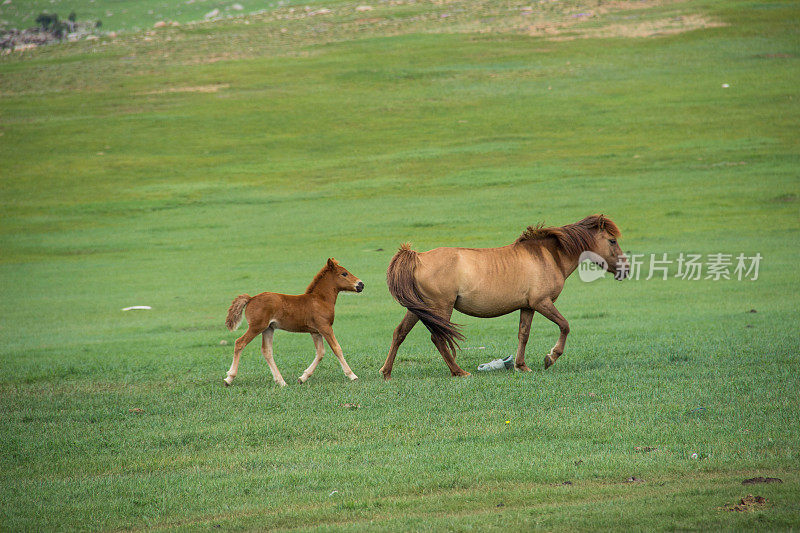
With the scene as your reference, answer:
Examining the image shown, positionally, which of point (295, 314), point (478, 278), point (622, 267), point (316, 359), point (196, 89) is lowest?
point (196, 89)

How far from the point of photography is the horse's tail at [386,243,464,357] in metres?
10.6

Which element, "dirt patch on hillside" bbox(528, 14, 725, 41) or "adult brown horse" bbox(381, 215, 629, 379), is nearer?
"adult brown horse" bbox(381, 215, 629, 379)

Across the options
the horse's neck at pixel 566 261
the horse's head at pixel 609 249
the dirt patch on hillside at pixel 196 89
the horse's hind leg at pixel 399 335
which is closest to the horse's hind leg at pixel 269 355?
the horse's hind leg at pixel 399 335

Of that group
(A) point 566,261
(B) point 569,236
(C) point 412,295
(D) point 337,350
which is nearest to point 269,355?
(D) point 337,350

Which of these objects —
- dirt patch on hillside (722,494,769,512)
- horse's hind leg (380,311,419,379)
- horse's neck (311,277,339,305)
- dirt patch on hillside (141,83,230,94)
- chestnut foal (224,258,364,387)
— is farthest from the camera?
dirt patch on hillside (141,83,230,94)

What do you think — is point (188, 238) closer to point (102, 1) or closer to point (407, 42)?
point (407, 42)

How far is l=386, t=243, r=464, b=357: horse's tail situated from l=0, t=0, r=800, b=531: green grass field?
25.3 inches

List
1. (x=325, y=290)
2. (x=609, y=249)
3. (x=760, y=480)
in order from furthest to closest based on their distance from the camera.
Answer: (x=609, y=249)
(x=325, y=290)
(x=760, y=480)

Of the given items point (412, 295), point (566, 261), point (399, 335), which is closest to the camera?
point (412, 295)

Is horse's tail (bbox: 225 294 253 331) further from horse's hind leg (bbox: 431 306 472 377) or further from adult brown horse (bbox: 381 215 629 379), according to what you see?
horse's hind leg (bbox: 431 306 472 377)

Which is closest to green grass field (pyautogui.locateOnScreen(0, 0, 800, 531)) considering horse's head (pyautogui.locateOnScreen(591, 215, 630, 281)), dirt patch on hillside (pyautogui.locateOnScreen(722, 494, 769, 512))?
dirt patch on hillside (pyautogui.locateOnScreen(722, 494, 769, 512))

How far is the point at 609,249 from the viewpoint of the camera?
11734 mm

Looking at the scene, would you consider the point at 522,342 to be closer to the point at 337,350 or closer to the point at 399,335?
the point at 399,335

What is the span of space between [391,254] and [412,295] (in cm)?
→ 1475
